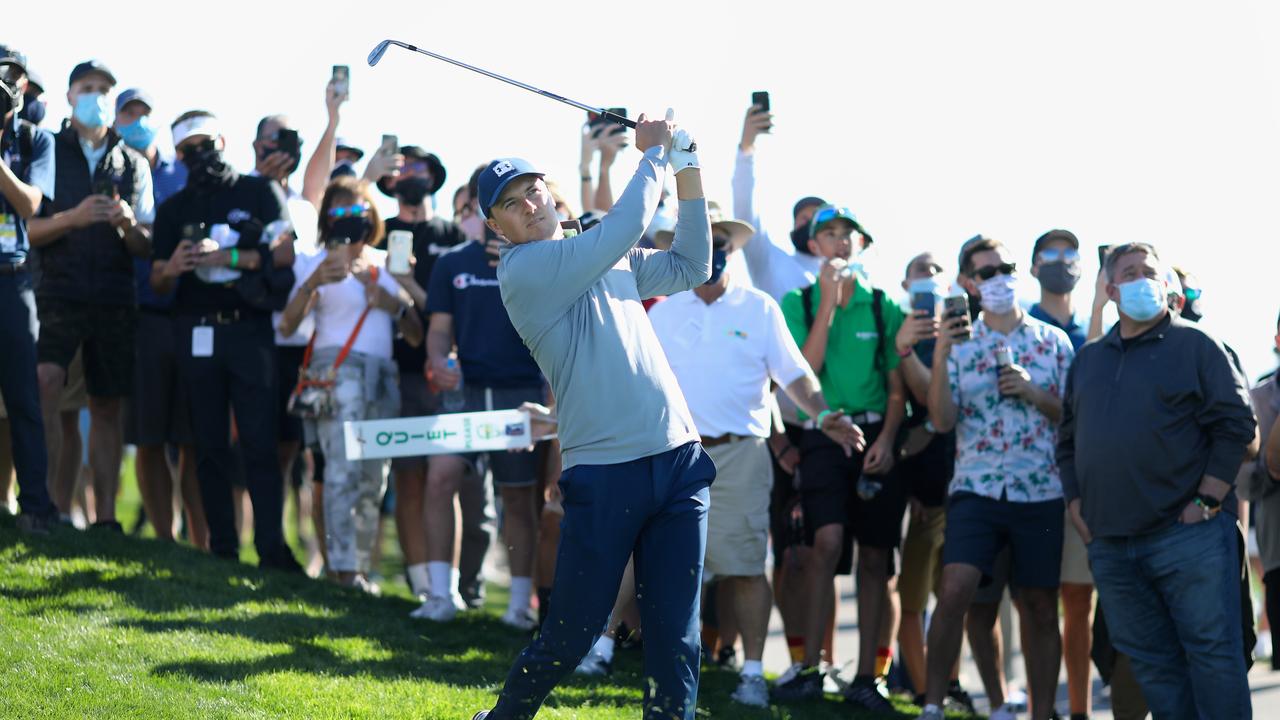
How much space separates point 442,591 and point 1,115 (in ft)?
12.6

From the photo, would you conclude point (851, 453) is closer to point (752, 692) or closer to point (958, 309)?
point (958, 309)

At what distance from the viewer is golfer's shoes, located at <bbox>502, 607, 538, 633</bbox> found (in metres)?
9.15

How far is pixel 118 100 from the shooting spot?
1055 centimetres

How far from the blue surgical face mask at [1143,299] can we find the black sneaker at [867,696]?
106 inches

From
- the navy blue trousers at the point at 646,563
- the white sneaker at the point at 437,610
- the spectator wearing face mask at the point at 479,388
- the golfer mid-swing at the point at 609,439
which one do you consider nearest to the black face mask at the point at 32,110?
the spectator wearing face mask at the point at 479,388

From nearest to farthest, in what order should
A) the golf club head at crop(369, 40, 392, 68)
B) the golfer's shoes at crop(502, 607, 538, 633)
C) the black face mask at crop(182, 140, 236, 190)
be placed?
the golf club head at crop(369, 40, 392, 68) → the golfer's shoes at crop(502, 607, 538, 633) → the black face mask at crop(182, 140, 236, 190)

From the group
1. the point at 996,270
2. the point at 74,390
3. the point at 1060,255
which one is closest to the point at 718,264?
the point at 996,270

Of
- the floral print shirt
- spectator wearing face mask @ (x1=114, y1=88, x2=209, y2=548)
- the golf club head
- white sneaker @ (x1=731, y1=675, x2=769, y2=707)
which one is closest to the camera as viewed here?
the golf club head

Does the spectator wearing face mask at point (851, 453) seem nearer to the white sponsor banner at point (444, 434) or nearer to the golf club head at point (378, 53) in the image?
the white sponsor banner at point (444, 434)

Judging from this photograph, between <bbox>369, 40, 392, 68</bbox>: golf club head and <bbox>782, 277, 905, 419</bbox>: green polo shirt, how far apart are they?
351 cm

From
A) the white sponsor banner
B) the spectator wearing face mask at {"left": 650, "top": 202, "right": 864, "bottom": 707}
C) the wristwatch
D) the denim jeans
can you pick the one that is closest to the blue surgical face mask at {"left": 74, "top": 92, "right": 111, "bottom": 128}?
the white sponsor banner

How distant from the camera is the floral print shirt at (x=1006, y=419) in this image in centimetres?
806

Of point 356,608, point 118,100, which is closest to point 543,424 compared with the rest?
point 356,608

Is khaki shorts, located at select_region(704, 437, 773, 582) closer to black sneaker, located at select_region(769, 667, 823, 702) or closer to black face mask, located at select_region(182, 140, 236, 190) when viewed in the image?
black sneaker, located at select_region(769, 667, 823, 702)
